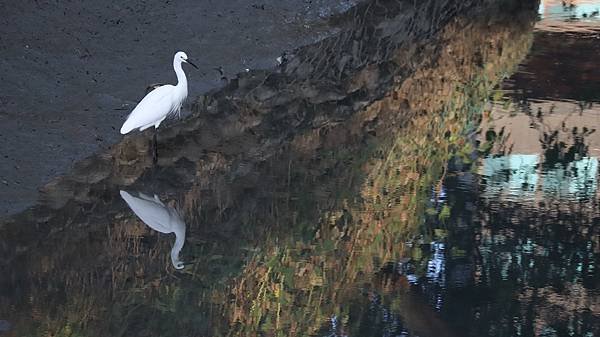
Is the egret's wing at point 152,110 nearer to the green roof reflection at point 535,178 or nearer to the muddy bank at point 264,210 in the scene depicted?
the muddy bank at point 264,210

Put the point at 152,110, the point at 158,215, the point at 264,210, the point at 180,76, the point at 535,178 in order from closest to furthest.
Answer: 1. the point at 158,215
2. the point at 264,210
3. the point at 535,178
4. the point at 152,110
5. the point at 180,76

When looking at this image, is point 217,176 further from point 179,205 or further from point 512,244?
point 512,244

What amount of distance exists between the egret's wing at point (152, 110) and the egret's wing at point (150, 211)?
0.80 meters

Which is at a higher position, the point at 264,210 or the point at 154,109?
the point at 154,109

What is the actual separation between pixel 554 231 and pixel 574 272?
661 millimetres

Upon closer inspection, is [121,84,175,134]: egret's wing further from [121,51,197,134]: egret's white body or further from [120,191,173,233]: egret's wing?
[120,191,173,233]: egret's wing

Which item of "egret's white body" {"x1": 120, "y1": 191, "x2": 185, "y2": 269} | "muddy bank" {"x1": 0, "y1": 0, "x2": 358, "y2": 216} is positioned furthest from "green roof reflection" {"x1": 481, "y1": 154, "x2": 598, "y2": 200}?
"muddy bank" {"x1": 0, "y1": 0, "x2": 358, "y2": 216}

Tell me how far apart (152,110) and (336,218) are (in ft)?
6.32

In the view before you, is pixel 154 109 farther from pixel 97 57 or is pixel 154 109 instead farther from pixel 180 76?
pixel 97 57

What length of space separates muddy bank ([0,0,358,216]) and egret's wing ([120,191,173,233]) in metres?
0.66

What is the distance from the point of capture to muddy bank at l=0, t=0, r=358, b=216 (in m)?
8.53

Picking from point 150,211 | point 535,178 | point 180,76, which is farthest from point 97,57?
point 535,178

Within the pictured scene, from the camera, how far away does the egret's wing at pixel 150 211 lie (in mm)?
7289

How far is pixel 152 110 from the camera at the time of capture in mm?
8633
